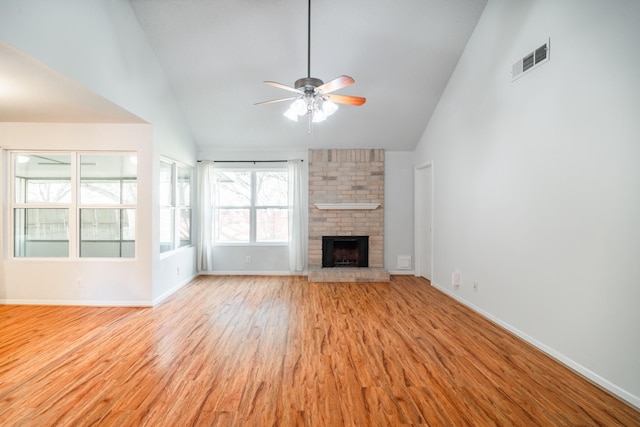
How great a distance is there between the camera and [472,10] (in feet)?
12.6

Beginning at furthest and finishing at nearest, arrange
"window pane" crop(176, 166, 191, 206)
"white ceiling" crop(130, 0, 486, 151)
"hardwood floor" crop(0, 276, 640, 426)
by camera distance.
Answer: "window pane" crop(176, 166, 191, 206)
"white ceiling" crop(130, 0, 486, 151)
"hardwood floor" crop(0, 276, 640, 426)

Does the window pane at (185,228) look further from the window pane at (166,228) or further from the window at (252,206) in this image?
the window at (252,206)

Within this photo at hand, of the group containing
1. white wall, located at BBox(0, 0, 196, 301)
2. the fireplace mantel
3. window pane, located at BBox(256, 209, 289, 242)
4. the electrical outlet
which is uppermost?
white wall, located at BBox(0, 0, 196, 301)

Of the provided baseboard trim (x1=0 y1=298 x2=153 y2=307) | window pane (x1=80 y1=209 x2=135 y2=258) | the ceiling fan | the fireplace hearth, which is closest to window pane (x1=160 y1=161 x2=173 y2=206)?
window pane (x1=80 y1=209 x2=135 y2=258)

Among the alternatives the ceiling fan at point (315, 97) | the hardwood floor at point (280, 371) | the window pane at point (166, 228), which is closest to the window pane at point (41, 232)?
the hardwood floor at point (280, 371)

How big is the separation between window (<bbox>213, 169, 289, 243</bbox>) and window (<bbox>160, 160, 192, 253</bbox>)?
0.62 meters

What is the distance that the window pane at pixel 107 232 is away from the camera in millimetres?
4289

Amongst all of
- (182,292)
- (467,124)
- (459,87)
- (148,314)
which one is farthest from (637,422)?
(182,292)

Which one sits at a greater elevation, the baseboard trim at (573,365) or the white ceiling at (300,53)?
the white ceiling at (300,53)

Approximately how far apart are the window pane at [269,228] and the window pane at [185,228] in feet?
4.07

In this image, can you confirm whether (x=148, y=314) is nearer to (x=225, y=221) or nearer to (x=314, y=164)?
(x=225, y=221)

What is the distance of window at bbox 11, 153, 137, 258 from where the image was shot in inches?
168

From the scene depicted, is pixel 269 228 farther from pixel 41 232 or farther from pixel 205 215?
pixel 41 232

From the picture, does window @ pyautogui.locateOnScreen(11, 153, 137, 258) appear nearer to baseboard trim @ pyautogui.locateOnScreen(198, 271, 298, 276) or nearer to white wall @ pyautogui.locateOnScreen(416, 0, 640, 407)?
baseboard trim @ pyautogui.locateOnScreen(198, 271, 298, 276)
